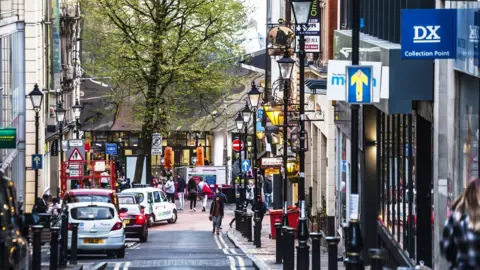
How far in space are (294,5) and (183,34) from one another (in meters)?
33.2

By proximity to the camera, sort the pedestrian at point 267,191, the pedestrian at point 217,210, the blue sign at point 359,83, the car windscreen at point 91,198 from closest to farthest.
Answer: the blue sign at point 359,83 → the car windscreen at point 91,198 → the pedestrian at point 217,210 → the pedestrian at point 267,191

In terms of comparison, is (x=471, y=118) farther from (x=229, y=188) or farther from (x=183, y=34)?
(x=229, y=188)

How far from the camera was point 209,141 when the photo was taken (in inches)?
3728

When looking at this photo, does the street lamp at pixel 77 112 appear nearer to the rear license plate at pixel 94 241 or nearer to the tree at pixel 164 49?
the tree at pixel 164 49

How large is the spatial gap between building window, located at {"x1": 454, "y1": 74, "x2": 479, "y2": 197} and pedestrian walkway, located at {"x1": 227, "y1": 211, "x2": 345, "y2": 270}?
9739 mm

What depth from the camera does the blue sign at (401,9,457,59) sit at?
52.5 ft

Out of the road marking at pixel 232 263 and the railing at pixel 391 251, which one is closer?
the railing at pixel 391 251

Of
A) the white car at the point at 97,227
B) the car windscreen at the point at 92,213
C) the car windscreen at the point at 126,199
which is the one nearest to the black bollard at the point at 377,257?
the white car at the point at 97,227

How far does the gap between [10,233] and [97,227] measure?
16.6 metres

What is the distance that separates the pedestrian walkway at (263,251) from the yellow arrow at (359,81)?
9.41m

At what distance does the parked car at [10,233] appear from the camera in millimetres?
14828

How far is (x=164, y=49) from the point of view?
190 ft

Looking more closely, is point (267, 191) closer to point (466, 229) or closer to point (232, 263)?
point (232, 263)

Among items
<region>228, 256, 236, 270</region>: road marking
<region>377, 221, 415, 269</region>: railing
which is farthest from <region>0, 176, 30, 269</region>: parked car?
<region>228, 256, 236, 270</region>: road marking
